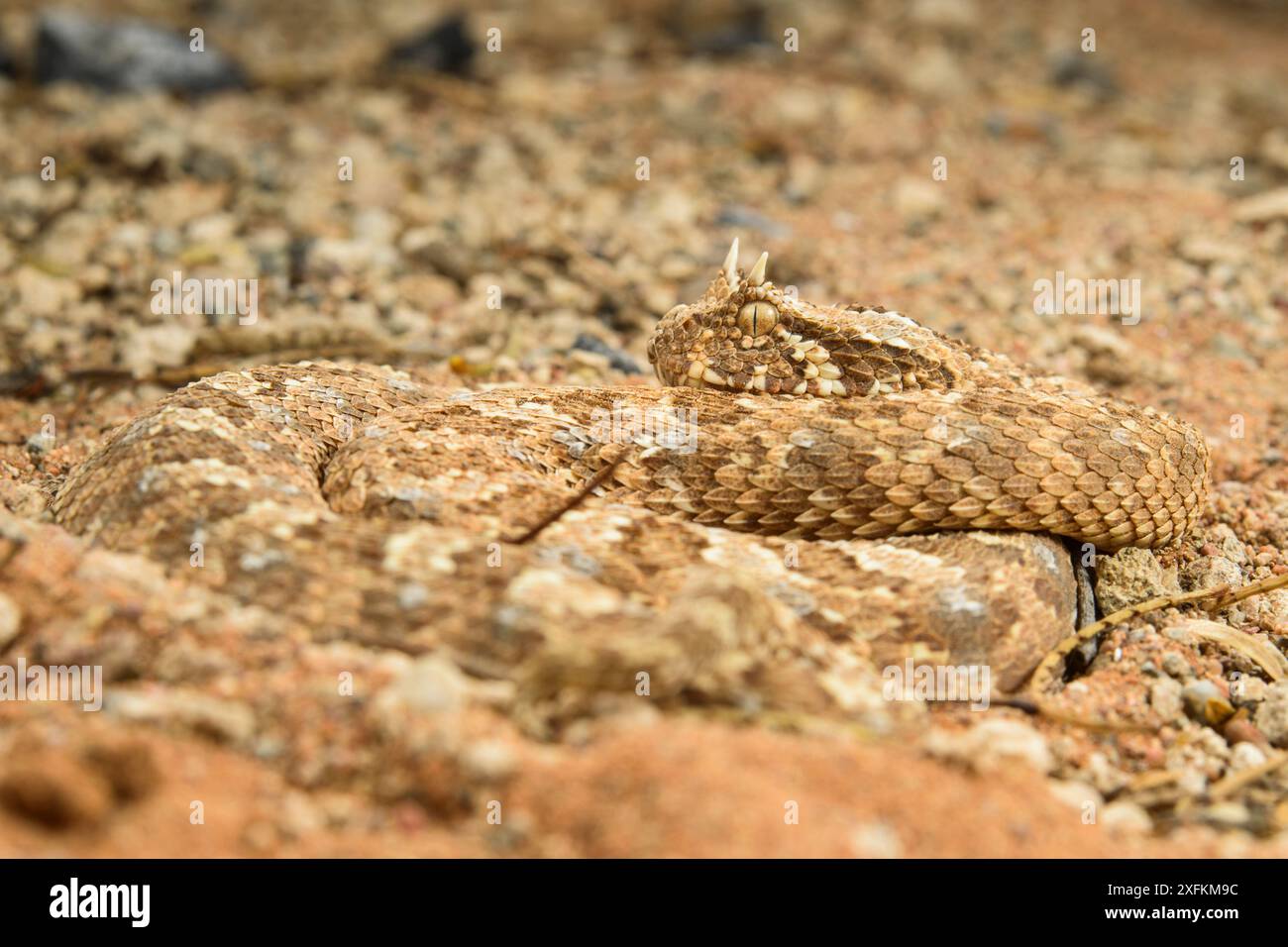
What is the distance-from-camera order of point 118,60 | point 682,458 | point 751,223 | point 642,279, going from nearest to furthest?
point 682,458, point 642,279, point 751,223, point 118,60

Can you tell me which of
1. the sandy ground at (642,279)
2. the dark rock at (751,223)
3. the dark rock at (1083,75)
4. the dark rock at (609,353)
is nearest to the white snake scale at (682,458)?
the sandy ground at (642,279)

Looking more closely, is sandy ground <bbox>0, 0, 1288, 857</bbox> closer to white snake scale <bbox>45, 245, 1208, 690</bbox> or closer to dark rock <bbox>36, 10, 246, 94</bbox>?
dark rock <bbox>36, 10, 246, 94</bbox>

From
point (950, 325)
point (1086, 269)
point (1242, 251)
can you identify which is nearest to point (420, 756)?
point (950, 325)

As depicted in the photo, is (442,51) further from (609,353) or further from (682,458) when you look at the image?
(682,458)

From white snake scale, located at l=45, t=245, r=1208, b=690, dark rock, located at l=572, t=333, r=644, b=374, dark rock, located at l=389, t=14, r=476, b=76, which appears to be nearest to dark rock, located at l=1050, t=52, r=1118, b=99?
dark rock, located at l=389, t=14, r=476, b=76

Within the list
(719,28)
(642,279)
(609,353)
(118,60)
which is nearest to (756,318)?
(609,353)

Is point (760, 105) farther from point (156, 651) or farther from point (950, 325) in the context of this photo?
point (156, 651)
